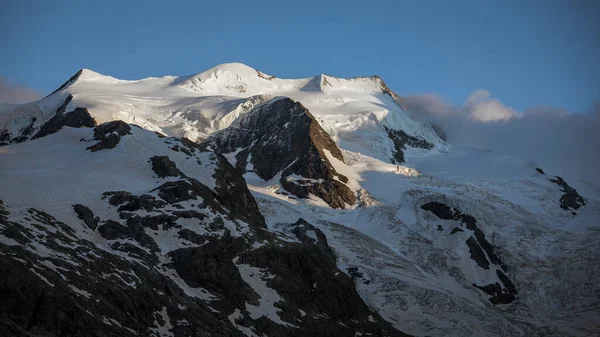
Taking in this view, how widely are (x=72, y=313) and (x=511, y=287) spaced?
99538mm

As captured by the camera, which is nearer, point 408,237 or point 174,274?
point 174,274

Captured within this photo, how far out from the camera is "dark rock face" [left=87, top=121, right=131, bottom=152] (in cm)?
13925

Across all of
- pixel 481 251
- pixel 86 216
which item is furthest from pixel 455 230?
pixel 86 216

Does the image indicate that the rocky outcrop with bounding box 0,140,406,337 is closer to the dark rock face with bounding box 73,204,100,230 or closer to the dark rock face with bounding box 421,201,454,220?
the dark rock face with bounding box 73,204,100,230

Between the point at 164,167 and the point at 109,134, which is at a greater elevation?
the point at 109,134

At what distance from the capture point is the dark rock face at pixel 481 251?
154375 mm

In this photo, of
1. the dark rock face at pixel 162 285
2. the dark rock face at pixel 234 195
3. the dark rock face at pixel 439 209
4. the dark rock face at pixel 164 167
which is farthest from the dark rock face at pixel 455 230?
the dark rock face at pixel 164 167

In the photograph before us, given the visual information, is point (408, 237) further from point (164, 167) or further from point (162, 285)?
point (162, 285)

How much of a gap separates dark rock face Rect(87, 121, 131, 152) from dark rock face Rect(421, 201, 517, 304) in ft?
220

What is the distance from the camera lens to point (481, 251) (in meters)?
166

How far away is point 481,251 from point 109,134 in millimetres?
72888

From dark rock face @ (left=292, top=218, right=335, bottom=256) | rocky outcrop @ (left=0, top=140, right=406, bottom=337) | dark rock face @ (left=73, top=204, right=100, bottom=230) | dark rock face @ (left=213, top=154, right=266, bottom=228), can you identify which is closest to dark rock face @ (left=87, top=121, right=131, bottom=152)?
rocky outcrop @ (left=0, top=140, right=406, bottom=337)

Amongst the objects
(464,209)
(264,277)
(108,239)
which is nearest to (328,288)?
(264,277)

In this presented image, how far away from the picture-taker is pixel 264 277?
11625cm
